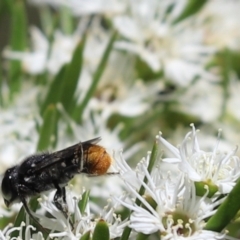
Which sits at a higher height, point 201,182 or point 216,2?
point 216,2

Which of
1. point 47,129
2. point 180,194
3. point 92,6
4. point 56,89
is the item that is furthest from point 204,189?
point 92,6

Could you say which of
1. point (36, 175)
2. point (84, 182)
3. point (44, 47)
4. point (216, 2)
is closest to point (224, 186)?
point (36, 175)

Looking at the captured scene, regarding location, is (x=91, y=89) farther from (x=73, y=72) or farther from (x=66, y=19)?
(x=66, y=19)

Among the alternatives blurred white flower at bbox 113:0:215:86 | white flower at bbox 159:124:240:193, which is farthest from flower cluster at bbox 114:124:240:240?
blurred white flower at bbox 113:0:215:86

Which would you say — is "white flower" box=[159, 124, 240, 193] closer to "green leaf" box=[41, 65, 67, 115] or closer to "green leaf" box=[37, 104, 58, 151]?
"green leaf" box=[37, 104, 58, 151]

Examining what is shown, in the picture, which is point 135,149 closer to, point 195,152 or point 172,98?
point 172,98

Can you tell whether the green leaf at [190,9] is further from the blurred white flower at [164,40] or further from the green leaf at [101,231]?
the green leaf at [101,231]
